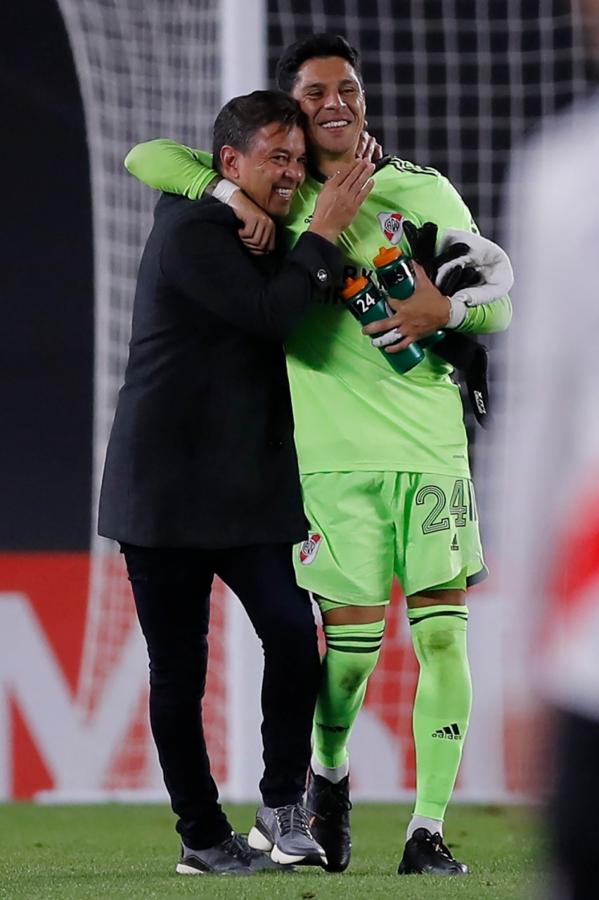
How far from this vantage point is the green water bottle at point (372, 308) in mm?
3416

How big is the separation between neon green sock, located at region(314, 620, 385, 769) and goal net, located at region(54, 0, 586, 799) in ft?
5.28

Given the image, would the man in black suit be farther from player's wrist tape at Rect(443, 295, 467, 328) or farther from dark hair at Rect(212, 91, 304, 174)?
player's wrist tape at Rect(443, 295, 467, 328)

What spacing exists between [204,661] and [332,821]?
416mm

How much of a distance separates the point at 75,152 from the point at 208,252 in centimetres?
338

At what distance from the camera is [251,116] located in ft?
11.1

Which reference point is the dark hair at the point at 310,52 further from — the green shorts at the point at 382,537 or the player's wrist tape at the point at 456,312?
the green shorts at the point at 382,537

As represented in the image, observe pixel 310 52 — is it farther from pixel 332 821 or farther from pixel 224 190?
pixel 332 821

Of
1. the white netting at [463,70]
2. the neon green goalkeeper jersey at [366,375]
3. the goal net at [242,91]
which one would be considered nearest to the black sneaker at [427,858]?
the neon green goalkeeper jersey at [366,375]

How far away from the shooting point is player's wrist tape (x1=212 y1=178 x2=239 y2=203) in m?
3.38

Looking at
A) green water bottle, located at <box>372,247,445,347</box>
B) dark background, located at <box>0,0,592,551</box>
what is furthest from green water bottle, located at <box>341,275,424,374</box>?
dark background, located at <box>0,0,592,551</box>

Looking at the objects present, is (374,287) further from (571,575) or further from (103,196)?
(103,196)

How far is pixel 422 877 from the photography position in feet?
10.6

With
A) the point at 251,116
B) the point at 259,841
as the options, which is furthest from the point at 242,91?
the point at 259,841

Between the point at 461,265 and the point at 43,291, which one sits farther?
the point at 43,291
